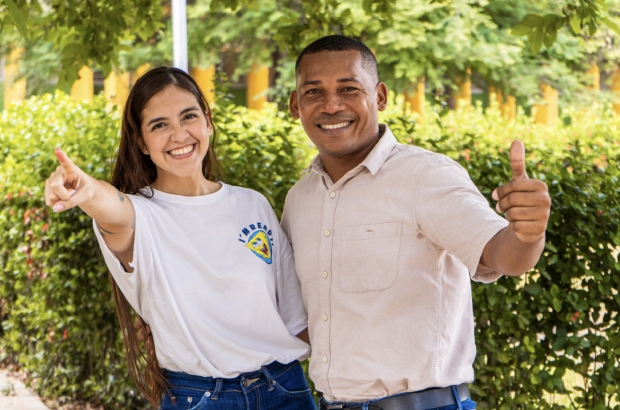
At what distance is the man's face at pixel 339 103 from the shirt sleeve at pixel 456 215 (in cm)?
33

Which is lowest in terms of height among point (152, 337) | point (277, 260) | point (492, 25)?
point (152, 337)

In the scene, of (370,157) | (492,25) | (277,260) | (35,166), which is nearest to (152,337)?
(277,260)

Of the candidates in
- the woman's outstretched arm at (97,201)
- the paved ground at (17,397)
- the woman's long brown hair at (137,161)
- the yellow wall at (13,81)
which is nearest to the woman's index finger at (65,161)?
the woman's outstretched arm at (97,201)

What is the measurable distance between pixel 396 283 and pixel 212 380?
0.67 m

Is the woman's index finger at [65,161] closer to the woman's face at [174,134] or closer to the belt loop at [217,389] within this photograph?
the woman's face at [174,134]

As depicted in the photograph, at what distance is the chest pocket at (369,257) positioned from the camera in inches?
→ 94.2

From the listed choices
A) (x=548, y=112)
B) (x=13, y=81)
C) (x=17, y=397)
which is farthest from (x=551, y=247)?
(x=548, y=112)

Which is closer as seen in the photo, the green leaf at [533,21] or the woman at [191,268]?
the woman at [191,268]

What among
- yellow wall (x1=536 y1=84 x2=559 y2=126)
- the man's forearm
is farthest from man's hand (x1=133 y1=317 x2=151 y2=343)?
yellow wall (x1=536 y1=84 x2=559 y2=126)

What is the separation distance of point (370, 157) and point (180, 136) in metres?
0.64

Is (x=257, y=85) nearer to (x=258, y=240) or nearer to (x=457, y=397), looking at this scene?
(x=258, y=240)

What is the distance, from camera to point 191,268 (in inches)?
101

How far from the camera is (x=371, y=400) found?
2387mm

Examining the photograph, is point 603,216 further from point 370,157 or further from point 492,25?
point 492,25
